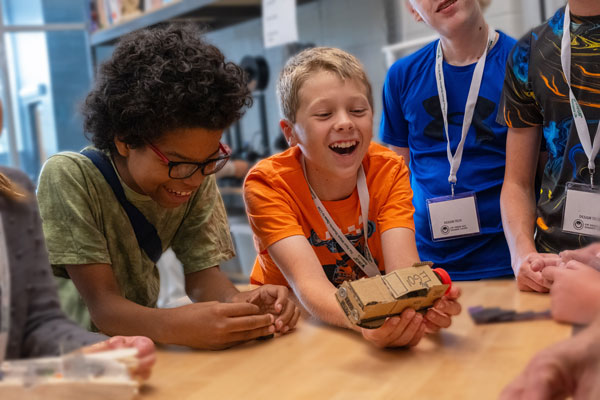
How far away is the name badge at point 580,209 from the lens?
0.78m

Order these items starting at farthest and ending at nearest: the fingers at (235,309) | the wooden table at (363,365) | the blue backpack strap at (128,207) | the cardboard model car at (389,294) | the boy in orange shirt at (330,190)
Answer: the boy in orange shirt at (330,190)
the blue backpack strap at (128,207)
the fingers at (235,309)
the cardboard model car at (389,294)
the wooden table at (363,365)

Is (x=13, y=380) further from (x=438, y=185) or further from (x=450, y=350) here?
Answer: (x=438, y=185)

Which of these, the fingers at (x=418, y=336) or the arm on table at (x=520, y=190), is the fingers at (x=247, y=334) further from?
the arm on table at (x=520, y=190)

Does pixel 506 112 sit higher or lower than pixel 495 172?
higher

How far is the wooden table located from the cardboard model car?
4 cm

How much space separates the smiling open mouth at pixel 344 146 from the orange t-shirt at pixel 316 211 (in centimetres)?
7

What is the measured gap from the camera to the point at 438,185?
4.19ft

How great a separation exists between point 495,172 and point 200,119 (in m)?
0.67

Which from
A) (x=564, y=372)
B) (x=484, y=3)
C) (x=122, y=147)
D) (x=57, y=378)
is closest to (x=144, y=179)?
(x=122, y=147)

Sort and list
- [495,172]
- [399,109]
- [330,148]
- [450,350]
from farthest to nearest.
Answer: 1. [399,109]
2. [495,172]
3. [330,148]
4. [450,350]

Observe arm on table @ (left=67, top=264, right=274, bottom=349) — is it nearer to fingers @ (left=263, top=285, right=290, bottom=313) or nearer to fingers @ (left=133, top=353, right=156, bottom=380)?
fingers @ (left=263, top=285, right=290, bottom=313)

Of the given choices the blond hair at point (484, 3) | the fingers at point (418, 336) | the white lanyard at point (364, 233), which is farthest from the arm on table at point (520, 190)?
the blond hair at point (484, 3)

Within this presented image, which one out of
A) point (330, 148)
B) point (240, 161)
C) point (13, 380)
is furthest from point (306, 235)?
point (240, 161)

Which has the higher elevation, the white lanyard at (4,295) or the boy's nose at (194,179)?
the boy's nose at (194,179)
